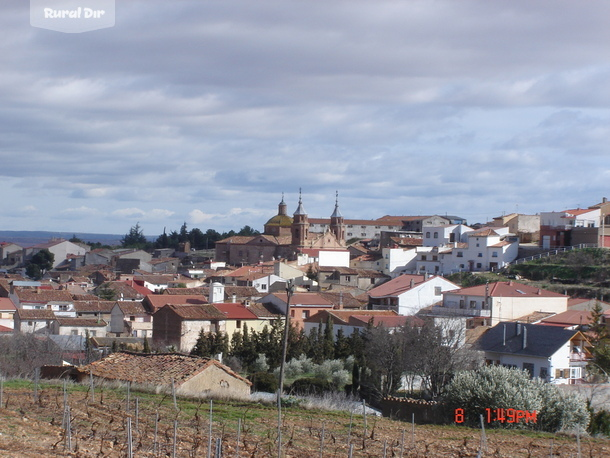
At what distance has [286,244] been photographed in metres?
98.5

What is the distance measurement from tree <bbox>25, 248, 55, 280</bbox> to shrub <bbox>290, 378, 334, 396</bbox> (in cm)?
7594

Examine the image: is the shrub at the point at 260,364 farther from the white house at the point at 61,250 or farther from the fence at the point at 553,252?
the white house at the point at 61,250

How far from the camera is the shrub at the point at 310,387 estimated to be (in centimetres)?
2926

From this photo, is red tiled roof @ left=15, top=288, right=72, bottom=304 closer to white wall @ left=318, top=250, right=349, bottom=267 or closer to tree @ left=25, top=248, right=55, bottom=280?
white wall @ left=318, top=250, right=349, bottom=267

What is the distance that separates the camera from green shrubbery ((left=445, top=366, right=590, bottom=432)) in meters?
21.1

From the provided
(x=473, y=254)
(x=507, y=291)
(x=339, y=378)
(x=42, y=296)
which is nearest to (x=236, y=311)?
(x=507, y=291)

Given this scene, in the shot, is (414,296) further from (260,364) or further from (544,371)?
(544,371)

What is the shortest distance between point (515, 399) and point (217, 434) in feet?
29.1

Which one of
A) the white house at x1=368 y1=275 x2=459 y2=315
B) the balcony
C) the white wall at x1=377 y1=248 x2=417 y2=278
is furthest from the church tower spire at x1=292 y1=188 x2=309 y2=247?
the balcony

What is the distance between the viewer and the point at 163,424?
16062 mm

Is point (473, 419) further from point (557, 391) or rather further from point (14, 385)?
point (14, 385)

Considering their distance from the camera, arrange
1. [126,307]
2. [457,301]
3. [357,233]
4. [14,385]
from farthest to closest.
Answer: [357,233] → [126,307] → [457,301] → [14,385]

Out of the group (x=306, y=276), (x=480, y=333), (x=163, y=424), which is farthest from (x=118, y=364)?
(x=306, y=276)

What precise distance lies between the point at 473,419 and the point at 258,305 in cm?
3122
